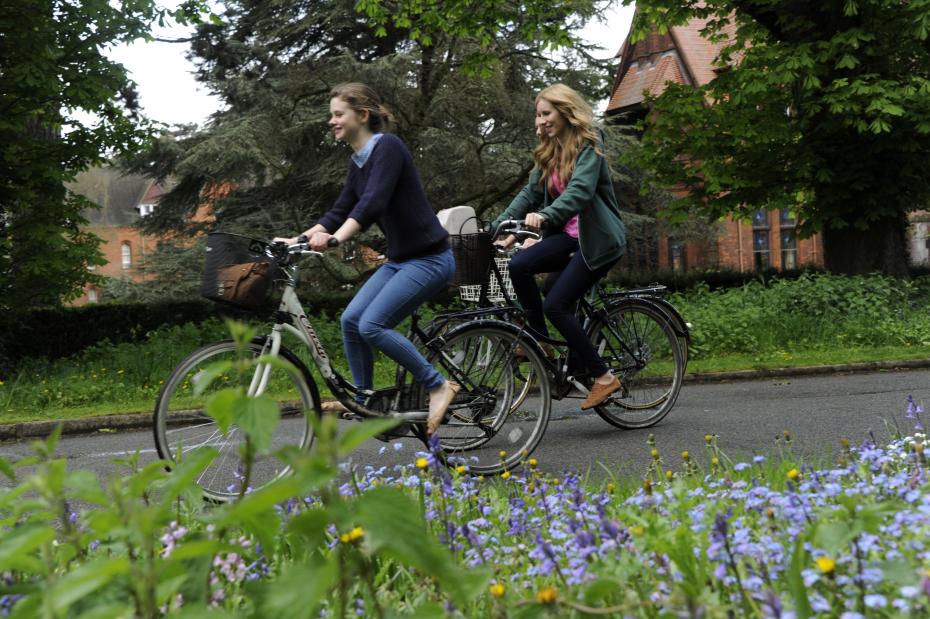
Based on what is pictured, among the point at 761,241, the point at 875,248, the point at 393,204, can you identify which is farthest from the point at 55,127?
the point at 761,241

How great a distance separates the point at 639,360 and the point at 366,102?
2631 millimetres

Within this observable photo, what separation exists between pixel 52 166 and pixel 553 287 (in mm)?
8729

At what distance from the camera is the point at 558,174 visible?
5.68 meters

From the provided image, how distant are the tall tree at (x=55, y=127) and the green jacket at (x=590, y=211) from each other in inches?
332

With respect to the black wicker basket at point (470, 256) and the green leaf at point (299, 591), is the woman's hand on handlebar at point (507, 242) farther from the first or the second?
the green leaf at point (299, 591)

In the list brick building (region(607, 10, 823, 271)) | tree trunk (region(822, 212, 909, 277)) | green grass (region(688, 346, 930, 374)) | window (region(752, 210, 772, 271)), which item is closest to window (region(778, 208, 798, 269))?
brick building (region(607, 10, 823, 271))

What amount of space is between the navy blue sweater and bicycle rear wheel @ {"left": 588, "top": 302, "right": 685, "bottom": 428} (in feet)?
5.60

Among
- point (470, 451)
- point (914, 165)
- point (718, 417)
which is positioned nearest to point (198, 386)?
point (470, 451)

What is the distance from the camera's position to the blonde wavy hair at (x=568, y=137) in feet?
17.9

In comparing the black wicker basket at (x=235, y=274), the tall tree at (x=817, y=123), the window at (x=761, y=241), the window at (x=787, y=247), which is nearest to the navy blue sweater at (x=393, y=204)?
the black wicker basket at (x=235, y=274)

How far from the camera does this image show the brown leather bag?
4.31 meters

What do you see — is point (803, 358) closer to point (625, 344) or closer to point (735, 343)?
point (735, 343)

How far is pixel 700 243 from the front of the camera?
37.2 meters

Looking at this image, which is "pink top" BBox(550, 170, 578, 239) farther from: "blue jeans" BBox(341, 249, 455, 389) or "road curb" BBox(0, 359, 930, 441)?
"road curb" BBox(0, 359, 930, 441)
